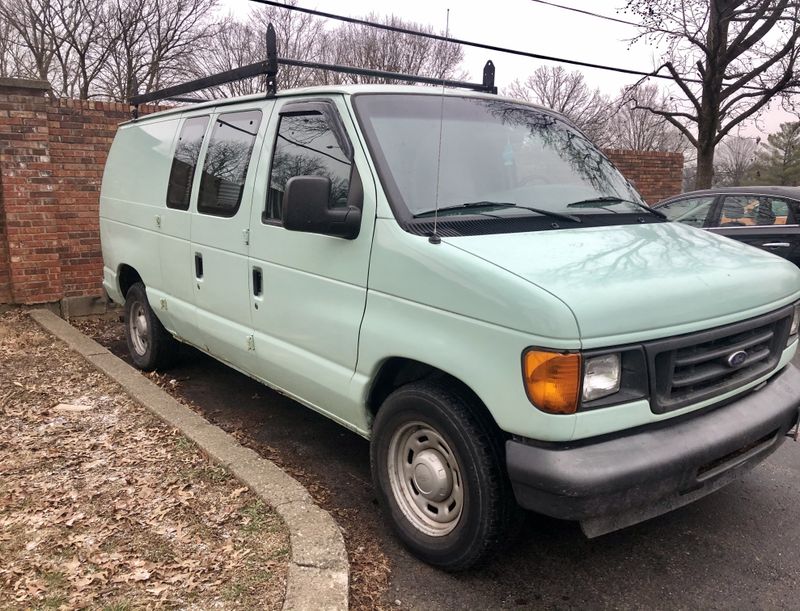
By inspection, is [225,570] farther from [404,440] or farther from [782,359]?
[782,359]

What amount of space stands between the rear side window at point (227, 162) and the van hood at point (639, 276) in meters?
1.87

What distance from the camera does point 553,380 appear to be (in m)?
2.35

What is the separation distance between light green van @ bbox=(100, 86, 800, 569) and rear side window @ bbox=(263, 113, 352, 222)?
0.01 m

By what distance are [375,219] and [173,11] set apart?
29604 millimetres

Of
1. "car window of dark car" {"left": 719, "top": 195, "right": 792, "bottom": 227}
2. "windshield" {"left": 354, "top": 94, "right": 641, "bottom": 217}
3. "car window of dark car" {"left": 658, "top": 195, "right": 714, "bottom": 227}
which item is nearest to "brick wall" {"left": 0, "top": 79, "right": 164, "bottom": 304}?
"windshield" {"left": 354, "top": 94, "right": 641, "bottom": 217}

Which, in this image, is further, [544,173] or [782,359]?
[544,173]

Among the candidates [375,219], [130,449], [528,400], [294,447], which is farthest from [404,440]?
[130,449]

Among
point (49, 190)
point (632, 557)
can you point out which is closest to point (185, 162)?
point (49, 190)

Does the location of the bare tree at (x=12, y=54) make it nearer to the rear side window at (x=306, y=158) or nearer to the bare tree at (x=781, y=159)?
the rear side window at (x=306, y=158)

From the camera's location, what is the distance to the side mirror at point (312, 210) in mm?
2982

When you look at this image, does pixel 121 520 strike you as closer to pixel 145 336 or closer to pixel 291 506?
pixel 291 506

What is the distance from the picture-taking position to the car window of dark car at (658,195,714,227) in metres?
8.07

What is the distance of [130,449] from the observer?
3.92 meters

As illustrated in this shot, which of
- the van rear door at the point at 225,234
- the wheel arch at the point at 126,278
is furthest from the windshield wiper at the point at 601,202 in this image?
the wheel arch at the point at 126,278
